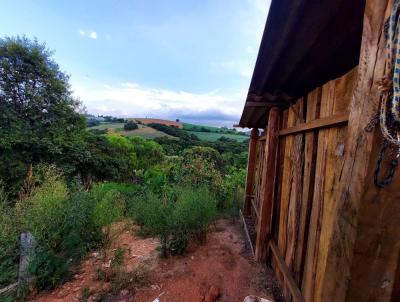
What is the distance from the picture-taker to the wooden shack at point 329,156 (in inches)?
27.9

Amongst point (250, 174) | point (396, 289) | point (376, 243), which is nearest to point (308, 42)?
point (376, 243)

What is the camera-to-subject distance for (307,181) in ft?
6.00

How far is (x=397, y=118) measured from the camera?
0.62 m

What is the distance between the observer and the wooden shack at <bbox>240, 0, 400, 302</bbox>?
0.71 m

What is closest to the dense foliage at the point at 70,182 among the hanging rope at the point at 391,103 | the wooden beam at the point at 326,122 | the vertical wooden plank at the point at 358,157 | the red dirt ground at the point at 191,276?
the red dirt ground at the point at 191,276

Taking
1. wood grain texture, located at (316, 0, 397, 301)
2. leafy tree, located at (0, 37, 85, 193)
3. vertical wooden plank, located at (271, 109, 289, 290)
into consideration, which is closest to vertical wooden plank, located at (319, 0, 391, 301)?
wood grain texture, located at (316, 0, 397, 301)

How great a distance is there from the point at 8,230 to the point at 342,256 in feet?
12.5

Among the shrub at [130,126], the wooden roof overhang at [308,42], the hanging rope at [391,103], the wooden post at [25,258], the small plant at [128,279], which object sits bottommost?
the small plant at [128,279]

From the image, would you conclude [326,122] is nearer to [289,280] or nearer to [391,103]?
[391,103]

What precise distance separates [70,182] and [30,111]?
6.35 meters

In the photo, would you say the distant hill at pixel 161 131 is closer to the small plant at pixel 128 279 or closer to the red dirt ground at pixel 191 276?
the red dirt ground at pixel 191 276

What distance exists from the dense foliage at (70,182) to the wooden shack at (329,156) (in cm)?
178

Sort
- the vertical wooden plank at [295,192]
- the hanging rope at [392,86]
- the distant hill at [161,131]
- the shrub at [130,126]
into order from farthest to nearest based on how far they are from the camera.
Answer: the shrub at [130,126]
the distant hill at [161,131]
the vertical wooden plank at [295,192]
the hanging rope at [392,86]

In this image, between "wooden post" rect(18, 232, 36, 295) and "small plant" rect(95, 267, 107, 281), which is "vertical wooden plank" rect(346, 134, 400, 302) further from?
"wooden post" rect(18, 232, 36, 295)
